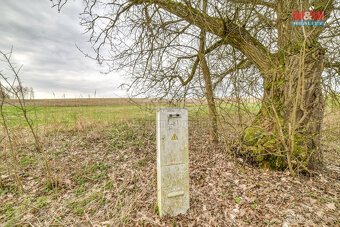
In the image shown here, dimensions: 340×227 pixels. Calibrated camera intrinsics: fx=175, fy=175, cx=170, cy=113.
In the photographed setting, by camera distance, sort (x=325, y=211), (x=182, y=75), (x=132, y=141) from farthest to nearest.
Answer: (x=132, y=141), (x=182, y=75), (x=325, y=211)

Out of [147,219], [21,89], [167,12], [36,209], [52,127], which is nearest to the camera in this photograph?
[147,219]

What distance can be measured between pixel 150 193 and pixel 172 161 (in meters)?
1.16

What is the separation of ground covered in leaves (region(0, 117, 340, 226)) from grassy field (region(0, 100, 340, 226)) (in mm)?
13

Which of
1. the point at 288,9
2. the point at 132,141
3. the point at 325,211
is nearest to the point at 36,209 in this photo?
the point at 132,141

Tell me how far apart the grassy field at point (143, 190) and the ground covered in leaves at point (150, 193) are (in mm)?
13

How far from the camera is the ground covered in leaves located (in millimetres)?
→ 2562

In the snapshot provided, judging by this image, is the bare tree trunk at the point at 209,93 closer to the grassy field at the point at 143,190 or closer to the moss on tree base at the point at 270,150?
the grassy field at the point at 143,190

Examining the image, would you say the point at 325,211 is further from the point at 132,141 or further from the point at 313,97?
the point at 132,141

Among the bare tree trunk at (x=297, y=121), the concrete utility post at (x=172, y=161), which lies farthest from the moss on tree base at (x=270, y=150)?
the concrete utility post at (x=172, y=161)

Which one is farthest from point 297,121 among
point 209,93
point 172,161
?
point 172,161

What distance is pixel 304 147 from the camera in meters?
3.44

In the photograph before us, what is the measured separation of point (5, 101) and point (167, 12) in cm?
412

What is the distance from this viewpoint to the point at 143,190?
3.40m

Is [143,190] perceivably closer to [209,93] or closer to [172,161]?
[172,161]
